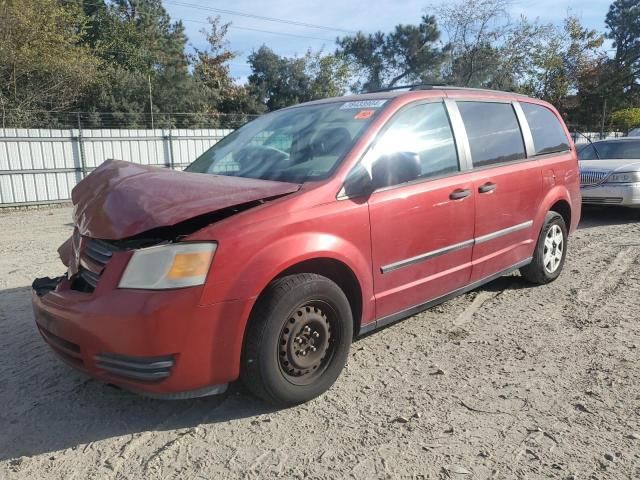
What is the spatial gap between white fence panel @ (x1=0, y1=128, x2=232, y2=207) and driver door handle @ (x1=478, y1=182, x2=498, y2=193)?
887cm

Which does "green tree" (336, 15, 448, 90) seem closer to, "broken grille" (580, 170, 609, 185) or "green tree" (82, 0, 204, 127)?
"green tree" (82, 0, 204, 127)

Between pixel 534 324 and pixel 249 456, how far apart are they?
266 centimetres

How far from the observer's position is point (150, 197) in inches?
107

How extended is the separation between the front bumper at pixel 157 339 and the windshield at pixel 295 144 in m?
1.05

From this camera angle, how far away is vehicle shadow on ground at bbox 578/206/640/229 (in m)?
8.91

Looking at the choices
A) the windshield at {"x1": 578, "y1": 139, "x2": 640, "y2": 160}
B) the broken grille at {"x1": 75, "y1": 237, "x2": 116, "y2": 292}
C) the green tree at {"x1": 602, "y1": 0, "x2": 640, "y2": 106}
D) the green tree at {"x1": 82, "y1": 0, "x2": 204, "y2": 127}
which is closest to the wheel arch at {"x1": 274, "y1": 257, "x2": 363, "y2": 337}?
the broken grille at {"x1": 75, "y1": 237, "x2": 116, "y2": 292}

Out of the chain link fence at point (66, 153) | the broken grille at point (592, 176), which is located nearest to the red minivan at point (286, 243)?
the broken grille at point (592, 176)

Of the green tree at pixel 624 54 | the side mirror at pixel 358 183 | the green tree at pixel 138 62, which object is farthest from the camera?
the green tree at pixel 624 54

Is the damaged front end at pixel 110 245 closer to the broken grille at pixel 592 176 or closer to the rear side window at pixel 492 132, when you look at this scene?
the rear side window at pixel 492 132

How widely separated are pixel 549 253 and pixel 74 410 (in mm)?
4265

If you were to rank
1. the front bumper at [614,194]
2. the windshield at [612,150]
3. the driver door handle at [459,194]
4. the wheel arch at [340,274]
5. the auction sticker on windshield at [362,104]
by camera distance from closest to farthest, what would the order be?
1. the wheel arch at [340,274]
2. the auction sticker on windshield at [362,104]
3. the driver door handle at [459,194]
4. the front bumper at [614,194]
5. the windshield at [612,150]

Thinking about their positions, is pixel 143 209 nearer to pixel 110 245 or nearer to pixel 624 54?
pixel 110 245

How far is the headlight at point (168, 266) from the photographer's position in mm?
2469

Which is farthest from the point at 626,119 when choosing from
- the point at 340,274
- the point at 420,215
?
the point at 340,274
